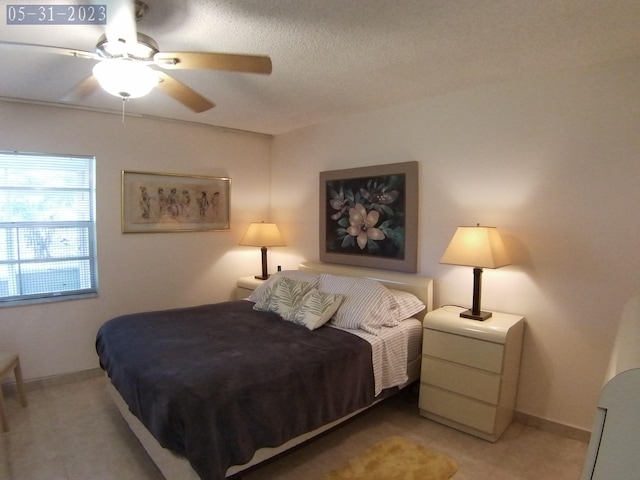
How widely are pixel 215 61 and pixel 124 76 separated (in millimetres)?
413

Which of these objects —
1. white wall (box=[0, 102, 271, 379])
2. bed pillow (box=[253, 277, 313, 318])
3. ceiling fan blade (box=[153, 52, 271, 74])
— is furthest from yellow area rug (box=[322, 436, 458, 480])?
white wall (box=[0, 102, 271, 379])

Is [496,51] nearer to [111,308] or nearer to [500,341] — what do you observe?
[500,341]

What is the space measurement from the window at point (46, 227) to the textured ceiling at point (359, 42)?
0.59 metres

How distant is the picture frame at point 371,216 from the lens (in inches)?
125

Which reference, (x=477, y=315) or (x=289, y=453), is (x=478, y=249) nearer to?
(x=477, y=315)

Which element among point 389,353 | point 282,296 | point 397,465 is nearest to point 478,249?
point 389,353

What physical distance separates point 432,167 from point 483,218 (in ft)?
1.96

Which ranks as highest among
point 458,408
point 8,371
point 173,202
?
point 173,202

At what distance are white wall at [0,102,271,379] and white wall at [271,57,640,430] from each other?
6.91 feet

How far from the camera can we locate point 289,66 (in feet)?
7.79

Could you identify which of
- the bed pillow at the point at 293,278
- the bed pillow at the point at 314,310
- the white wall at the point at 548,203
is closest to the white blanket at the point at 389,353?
the bed pillow at the point at 314,310

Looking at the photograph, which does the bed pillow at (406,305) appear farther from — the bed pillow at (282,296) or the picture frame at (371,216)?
the bed pillow at (282,296)

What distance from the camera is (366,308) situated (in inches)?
106

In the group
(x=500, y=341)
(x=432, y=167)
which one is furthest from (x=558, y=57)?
(x=500, y=341)
